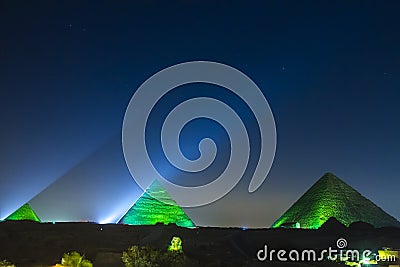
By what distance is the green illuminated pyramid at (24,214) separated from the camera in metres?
48.0

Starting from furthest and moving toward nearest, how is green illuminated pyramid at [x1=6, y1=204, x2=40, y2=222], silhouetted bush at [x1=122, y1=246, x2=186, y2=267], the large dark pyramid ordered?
green illuminated pyramid at [x1=6, y1=204, x2=40, y2=222]
the large dark pyramid
silhouetted bush at [x1=122, y1=246, x2=186, y2=267]

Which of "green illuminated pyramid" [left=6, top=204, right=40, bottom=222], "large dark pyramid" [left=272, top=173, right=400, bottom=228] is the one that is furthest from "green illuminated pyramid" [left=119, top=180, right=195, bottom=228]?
"large dark pyramid" [left=272, top=173, right=400, bottom=228]

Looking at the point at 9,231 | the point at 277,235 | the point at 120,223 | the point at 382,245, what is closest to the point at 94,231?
the point at 120,223

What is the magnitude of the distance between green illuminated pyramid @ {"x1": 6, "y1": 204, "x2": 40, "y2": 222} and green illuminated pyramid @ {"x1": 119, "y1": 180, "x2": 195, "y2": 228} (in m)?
7.46

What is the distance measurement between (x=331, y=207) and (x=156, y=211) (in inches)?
537

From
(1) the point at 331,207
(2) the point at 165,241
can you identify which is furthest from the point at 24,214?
(1) the point at 331,207

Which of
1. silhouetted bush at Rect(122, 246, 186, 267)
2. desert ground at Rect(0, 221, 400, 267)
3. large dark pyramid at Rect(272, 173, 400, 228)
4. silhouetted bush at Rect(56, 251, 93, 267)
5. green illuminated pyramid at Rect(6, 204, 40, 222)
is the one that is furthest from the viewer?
green illuminated pyramid at Rect(6, 204, 40, 222)

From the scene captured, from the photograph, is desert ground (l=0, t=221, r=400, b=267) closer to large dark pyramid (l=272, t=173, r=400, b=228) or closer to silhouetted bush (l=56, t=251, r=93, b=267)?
large dark pyramid (l=272, t=173, r=400, b=228)

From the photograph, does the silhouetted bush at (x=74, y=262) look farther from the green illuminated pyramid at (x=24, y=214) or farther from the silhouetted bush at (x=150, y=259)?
the green illuminated pyramid at (x=24, y=214)

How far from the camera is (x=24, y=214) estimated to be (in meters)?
48.8

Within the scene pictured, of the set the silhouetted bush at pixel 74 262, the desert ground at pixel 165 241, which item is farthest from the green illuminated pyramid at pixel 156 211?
the silhouetted bush at pixel 74 262

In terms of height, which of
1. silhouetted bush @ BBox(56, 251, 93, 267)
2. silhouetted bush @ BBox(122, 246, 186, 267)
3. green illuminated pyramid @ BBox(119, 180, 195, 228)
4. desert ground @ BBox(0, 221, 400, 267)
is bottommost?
silhouetted bush @ BBox(56, 251, 93, 267)

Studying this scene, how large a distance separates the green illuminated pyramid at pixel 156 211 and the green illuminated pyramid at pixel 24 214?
7.46 m

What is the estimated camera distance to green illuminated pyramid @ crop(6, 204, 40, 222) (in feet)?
158
